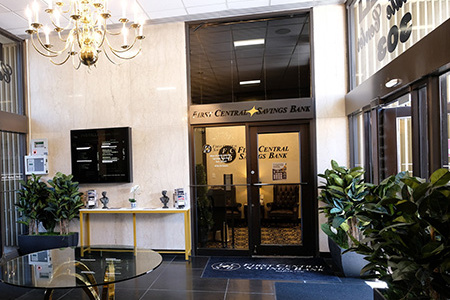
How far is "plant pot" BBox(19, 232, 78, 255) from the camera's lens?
4.90 metres

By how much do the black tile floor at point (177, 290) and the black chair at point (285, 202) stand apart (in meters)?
1.25

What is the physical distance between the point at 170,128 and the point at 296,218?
2.65m

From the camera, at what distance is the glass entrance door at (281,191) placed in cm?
482

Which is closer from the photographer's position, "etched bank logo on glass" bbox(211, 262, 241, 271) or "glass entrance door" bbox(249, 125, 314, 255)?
"etched bank logo on glass" bbox(211, 262, 241, 271)

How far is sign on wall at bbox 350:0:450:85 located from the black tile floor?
312 centimetres

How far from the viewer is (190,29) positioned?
512cm

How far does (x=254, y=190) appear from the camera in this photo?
4.93 meters

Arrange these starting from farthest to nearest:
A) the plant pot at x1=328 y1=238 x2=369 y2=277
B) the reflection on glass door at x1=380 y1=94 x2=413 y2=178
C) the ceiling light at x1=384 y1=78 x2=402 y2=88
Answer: the plant pot at x1=328 y1=238 x2=369 y2=277 → the reflection on glass door at x1=380 y1=94 x2=413 y2=178 → the ceiling light at x1=384 y1=78 x2=402 y2=88

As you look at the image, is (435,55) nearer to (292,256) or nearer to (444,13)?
(444,13)

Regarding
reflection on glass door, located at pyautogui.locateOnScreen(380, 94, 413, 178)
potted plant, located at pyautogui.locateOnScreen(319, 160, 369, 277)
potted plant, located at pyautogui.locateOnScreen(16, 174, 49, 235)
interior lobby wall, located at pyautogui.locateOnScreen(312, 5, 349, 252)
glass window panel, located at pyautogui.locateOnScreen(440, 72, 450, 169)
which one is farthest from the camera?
potted plant, located at pyautogui.locateOnScreen(16, 174, 49, 235)

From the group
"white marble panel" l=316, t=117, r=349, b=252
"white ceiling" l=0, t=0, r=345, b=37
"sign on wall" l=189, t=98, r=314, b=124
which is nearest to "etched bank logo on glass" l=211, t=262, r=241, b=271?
"white marble panel" l=316, t=117, r=349, b=252

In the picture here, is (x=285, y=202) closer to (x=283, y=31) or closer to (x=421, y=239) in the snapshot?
(x=283, y=31)

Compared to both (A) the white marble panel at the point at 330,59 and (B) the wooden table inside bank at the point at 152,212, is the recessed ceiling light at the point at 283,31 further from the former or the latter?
(B) the wooden table inside bank at the point at 152,212

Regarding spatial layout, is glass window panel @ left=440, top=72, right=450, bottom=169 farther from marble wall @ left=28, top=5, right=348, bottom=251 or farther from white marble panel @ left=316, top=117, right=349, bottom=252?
marble wall @ left=28, top=5, right=348, bottom=251
